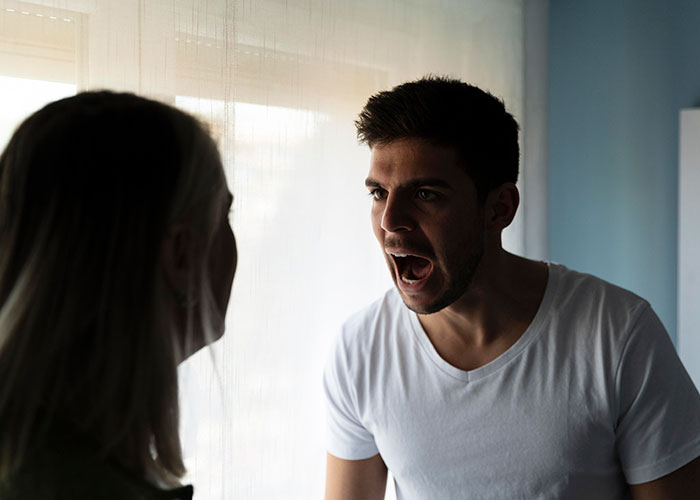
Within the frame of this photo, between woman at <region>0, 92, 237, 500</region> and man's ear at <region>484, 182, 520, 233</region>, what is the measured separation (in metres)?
0.80

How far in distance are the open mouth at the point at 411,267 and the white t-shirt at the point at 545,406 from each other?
107 millimetres

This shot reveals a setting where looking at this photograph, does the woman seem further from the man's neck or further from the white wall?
the white wall

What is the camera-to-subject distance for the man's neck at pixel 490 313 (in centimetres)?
130

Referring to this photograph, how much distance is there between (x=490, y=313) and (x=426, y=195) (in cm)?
26

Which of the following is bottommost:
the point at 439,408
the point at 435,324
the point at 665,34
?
the point at 439,408

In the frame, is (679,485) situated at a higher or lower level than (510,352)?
Answer: lower

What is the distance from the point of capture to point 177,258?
68 cm

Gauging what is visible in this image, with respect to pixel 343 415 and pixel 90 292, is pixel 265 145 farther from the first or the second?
pixel 90 292

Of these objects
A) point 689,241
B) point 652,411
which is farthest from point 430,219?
point 689,241

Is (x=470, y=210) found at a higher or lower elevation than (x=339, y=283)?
higher

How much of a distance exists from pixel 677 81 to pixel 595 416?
1754mm

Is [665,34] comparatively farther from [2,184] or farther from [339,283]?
[2,184]

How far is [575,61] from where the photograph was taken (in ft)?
8.52

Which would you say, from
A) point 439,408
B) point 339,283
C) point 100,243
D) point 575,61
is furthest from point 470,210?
point 575,61
